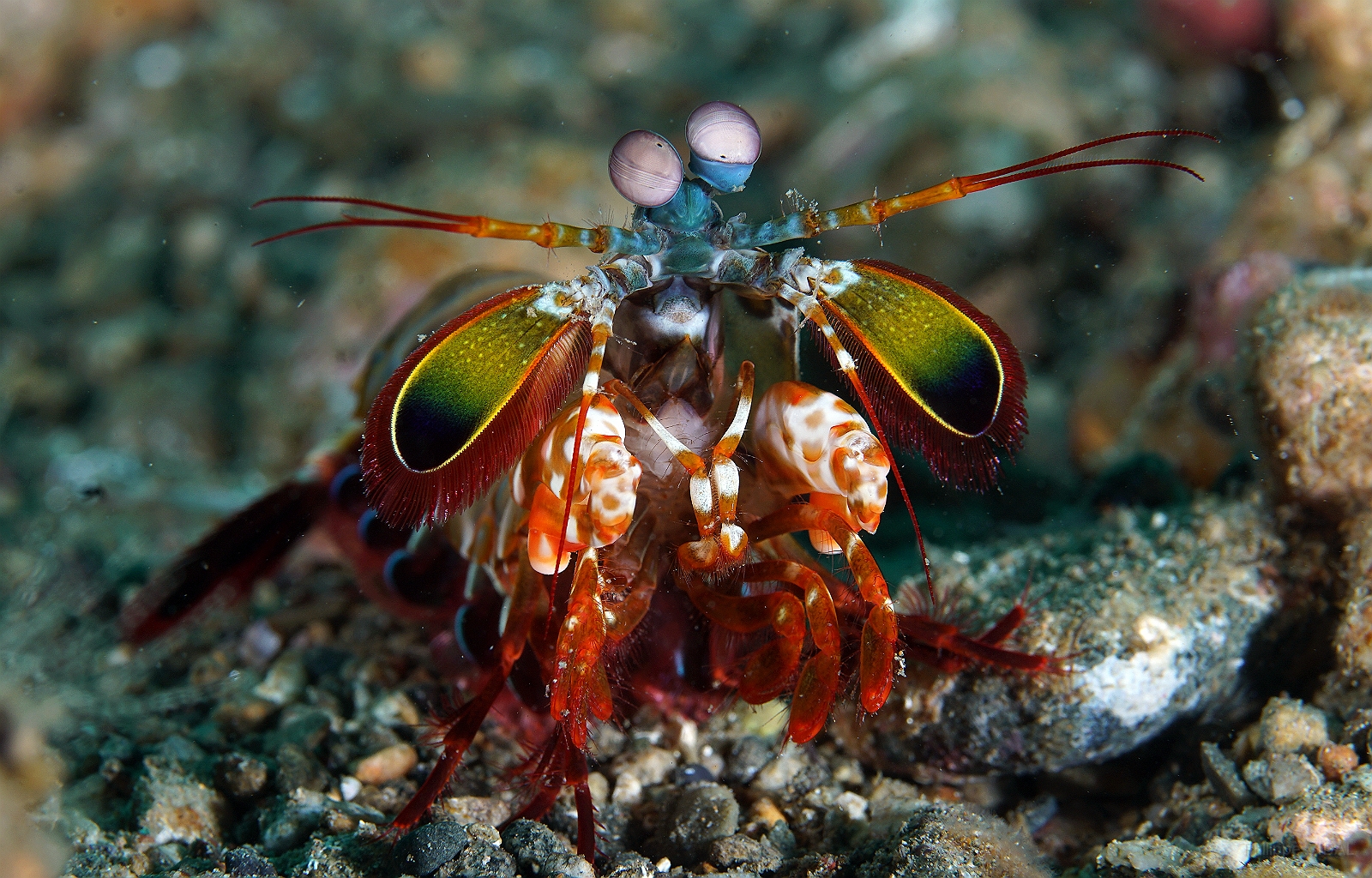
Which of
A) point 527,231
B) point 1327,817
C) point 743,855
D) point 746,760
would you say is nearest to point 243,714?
point 746,760

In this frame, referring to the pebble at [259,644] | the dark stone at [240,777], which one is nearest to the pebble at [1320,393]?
the dark stone at [240,777]

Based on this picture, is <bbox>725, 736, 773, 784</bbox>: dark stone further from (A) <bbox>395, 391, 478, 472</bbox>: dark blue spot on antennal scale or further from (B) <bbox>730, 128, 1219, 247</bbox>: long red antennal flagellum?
(B) <bbox>730, 128, 1219, 247</bbox>: long red antennal flagellum

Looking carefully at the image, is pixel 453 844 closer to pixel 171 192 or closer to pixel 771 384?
pixel 771 384

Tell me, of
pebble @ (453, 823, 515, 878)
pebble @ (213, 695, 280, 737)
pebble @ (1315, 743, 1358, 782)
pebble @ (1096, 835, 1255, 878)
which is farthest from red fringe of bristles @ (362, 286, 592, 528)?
pebble @ (1315, 743, 1358, 782)

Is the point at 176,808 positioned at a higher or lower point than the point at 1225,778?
lower

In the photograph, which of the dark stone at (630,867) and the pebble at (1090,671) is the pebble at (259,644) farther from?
the pebble at (1090,671)

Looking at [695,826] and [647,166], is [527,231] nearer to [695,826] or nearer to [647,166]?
[647,166]
